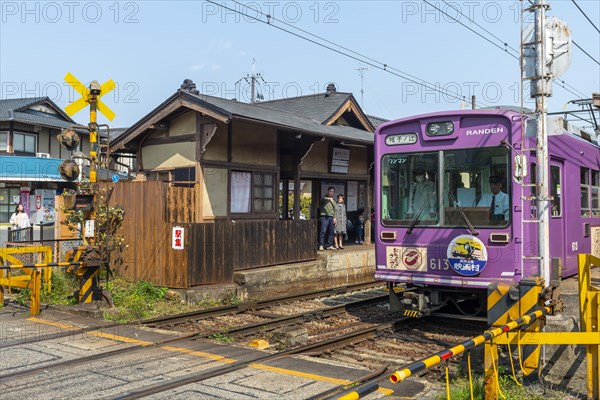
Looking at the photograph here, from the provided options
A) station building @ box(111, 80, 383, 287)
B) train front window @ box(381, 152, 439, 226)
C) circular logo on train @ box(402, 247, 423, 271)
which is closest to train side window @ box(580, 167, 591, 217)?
train front window @ box(381, 152, 439, 226)

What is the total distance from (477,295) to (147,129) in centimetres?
893

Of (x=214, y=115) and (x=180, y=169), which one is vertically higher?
(x=214, y=115)

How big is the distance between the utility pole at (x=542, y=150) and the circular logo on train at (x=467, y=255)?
1.36 metres

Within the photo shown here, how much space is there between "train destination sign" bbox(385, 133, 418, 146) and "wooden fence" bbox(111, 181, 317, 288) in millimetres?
4264

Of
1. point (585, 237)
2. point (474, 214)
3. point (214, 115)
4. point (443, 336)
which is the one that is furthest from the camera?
point (214, 115)

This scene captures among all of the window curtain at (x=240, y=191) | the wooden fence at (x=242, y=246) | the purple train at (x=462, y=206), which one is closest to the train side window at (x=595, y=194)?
the purple train at (x=462, y=206)

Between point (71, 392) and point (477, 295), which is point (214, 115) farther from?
point (71, 392)

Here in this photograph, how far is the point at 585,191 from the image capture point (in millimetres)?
9648

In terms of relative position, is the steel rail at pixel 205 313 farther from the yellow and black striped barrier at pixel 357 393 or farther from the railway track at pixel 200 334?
the yellow and black striped barrier at pixel 357 393

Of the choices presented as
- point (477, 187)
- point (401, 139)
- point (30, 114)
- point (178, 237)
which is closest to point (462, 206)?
point (477, 187)

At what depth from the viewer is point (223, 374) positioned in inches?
231

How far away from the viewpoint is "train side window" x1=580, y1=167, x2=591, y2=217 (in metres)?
9.49

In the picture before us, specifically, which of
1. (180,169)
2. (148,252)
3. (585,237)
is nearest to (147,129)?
(180,169)

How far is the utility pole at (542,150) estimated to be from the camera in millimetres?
6008
